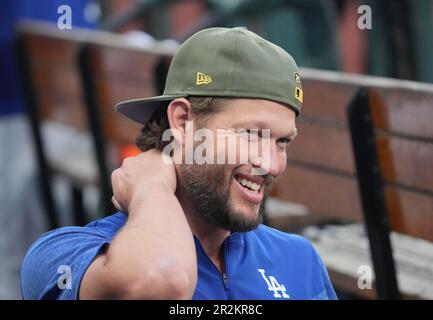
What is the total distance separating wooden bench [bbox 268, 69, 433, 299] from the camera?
392 centimetres

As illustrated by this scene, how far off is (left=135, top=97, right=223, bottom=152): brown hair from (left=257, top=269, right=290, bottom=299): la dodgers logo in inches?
16.0

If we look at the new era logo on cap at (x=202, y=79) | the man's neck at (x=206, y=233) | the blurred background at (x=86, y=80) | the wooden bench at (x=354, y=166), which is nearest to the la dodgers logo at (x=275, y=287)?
the man's neck at (x=206, y=233)

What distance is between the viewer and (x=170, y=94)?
8.96ft

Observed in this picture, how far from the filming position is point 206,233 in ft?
9.07

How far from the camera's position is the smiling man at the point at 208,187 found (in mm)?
2494

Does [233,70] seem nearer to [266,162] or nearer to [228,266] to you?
[266,162]

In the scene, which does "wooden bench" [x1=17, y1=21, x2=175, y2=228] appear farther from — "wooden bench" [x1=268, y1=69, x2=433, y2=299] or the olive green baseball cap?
the olive green baseball cap

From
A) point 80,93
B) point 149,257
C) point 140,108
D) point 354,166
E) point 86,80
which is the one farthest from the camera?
point 80,93

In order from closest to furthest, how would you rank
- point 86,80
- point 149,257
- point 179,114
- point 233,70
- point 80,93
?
point 149,257, point 233,70, point 179,114, point 86,80, point 80,93

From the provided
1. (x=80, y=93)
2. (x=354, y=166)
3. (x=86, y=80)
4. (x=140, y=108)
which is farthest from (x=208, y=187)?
(x=80, y=93)

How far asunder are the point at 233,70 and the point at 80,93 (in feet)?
12.9

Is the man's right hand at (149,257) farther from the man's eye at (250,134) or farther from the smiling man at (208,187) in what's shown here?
the man's eye at (250,134)
